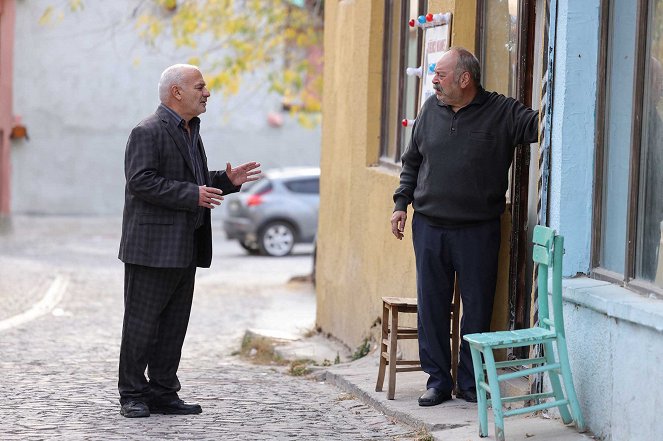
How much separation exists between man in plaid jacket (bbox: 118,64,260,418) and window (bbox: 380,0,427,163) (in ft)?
8.56

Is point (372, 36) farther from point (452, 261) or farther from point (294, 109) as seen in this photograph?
point (294, 109)

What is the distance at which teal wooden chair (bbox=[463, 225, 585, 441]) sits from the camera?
19.4ft

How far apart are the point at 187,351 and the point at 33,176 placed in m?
20.2

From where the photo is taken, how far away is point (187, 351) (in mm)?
11750

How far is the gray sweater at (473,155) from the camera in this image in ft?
22.5

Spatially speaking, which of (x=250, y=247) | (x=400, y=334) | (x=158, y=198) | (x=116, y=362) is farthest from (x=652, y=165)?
(x=250, y=247)

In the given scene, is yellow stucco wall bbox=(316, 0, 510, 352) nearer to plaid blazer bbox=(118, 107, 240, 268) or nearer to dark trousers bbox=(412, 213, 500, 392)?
dark trousers bbox=(412, 213, 500, 392)

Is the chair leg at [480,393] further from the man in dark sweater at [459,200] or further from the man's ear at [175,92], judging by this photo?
the man's ear at [175,92]

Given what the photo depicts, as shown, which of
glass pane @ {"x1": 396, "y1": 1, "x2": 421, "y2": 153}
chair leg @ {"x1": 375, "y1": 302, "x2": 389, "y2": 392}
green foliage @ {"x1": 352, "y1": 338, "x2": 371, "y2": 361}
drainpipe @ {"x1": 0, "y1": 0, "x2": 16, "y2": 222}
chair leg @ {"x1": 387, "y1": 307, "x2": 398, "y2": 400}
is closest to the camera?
chair leg @ {"x1": 387, "y1": 307, "x2": 398, "y2": 400}

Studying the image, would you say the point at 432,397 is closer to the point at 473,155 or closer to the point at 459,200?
the point at 459,200

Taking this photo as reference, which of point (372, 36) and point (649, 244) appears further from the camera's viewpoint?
point (372, 36)

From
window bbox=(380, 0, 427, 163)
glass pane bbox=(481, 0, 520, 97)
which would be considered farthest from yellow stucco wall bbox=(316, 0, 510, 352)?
glass pane bbox=(481, 0, 520, 97)

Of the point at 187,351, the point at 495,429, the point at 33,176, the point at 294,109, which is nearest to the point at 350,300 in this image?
the point at 187,351

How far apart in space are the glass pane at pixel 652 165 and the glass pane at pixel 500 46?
155 cm
